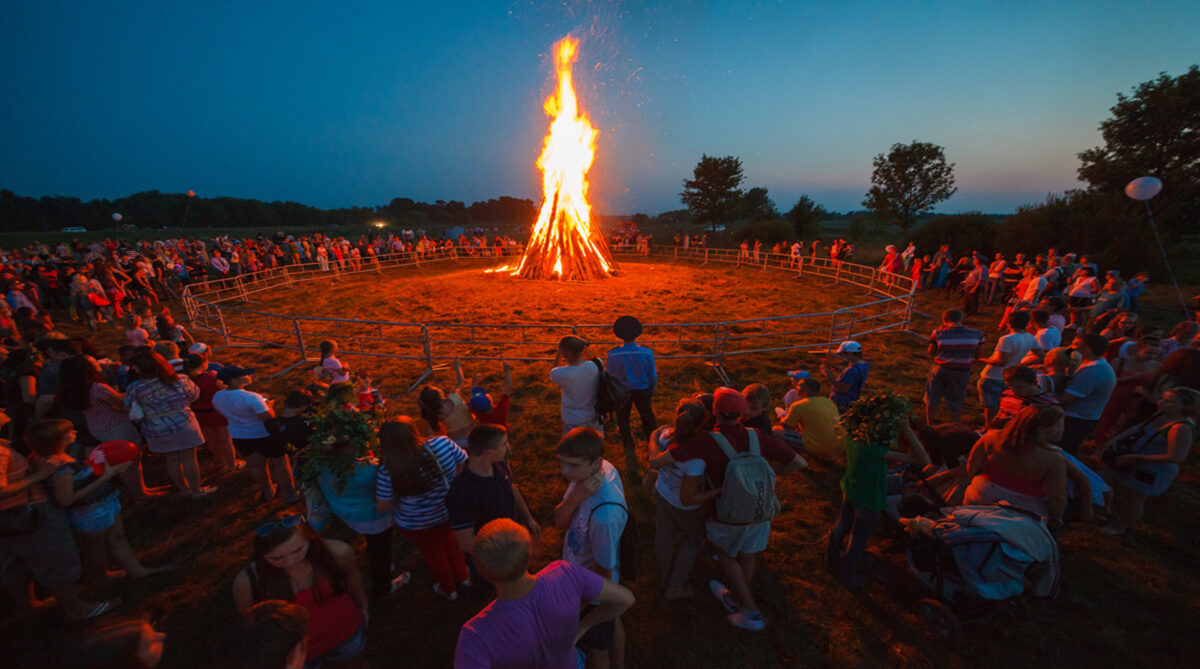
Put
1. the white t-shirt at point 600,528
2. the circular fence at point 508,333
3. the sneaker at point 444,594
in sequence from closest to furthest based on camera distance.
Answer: the white t-shirt at point 600,528, the sneaker at point 444,594, the circular fence at point 508,333

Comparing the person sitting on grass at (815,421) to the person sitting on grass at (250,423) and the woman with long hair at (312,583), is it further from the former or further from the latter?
the person sitting on grass at (250,423)

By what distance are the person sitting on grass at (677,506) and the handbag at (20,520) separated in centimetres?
525

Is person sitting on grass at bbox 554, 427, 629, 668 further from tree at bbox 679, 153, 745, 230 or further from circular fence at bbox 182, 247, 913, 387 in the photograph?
tree at bbox 679, 153, 745, 230

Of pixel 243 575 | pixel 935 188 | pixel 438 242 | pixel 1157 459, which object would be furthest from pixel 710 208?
pixel 243 575

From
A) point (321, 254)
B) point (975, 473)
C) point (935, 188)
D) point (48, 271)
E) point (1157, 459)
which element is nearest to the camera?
point (975, 473)

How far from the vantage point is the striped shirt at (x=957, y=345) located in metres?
6.56

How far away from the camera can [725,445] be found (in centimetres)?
358

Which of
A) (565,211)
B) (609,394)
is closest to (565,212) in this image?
(565,211)

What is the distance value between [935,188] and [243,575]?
167 ft

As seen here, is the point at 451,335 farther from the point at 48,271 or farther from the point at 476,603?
the point at 48,271

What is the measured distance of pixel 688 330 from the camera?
13812mm

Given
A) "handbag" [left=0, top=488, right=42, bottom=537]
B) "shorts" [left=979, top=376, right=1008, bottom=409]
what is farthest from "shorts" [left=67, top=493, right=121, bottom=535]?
"shorts" [left=979, top=376, right=1008, bottom=409]

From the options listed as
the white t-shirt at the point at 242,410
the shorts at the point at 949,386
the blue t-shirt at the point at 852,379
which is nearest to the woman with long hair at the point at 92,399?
the white t-shirt at the point at 242,410

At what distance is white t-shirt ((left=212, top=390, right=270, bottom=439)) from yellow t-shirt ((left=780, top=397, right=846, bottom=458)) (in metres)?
6.57
